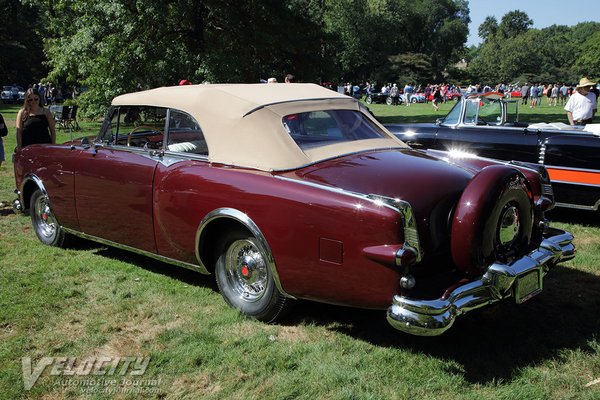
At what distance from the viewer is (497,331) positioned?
3965mm

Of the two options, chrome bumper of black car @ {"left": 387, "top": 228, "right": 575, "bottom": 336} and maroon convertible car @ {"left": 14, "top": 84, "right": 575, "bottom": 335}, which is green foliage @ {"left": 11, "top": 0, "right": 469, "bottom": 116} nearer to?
maroon convertible car @ {"left": 14, "top": 84, "right": 575, "bottom": 335}

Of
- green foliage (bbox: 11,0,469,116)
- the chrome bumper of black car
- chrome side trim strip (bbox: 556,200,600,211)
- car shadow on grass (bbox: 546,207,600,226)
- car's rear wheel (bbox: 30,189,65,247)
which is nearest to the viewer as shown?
the chrome bumper of black car

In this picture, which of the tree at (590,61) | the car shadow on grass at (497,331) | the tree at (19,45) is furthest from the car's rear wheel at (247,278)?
the tree at (590,61)

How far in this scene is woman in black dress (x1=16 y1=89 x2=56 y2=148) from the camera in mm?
7582

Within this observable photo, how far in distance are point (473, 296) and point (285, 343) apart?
1.28 meters

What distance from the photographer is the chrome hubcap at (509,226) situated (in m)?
3.68

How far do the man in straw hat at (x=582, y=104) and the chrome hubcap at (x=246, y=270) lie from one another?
6954 mm

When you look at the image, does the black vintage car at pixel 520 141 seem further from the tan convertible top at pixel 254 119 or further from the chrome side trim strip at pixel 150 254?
the chrome side trim strip at pixel 150 254

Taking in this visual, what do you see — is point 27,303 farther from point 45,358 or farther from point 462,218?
point 462,218

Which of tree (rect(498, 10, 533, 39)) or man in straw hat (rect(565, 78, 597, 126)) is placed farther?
tree (rect(498, 10, 533, 39))

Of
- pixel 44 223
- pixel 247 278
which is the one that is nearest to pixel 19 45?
pixel 44 223

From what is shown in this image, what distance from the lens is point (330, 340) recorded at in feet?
12.6

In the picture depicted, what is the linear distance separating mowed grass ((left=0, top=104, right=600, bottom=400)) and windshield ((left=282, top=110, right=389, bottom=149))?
130cm

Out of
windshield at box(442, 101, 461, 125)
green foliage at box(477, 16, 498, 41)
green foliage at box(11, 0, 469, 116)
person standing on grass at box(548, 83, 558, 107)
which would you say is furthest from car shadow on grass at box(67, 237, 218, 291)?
green foliage at box(477, 16, 498, 41)
